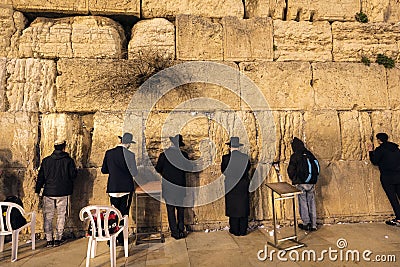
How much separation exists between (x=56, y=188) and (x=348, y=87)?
5277 mm

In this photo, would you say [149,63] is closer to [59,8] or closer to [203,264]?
[59,8]

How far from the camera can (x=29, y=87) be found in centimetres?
507

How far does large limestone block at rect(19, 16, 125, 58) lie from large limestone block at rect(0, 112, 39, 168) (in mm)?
1136

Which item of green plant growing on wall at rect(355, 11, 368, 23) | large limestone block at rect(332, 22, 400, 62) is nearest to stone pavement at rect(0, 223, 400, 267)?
large limestone block at rect(332, 22, 400, 62)

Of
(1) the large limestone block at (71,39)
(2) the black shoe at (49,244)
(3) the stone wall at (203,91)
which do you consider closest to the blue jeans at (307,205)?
(3) the stone wall at (203,91)

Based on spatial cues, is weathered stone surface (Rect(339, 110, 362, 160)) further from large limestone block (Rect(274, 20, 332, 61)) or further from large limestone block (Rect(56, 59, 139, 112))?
large limestone block (Rect(56, 59, 139, 112))

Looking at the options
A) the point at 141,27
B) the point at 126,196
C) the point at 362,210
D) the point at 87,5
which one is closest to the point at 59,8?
the point at 87,5

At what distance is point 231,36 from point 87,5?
8.88 ft

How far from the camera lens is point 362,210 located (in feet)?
17.0

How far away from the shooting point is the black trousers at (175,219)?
4.48 meters

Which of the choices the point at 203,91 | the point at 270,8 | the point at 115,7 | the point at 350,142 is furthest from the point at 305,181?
the point at 115,7

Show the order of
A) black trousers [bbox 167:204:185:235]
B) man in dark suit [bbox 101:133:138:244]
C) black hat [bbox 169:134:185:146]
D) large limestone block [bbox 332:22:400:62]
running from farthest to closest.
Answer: large limestone block [bbox 332:22:400:62] → black hat [bbox 169:134:185:146] → black trousers [bbox 167:204:185:235] → man in dark suit [bbox 101:133:138:244]

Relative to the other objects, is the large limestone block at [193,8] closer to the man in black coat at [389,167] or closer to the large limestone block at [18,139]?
the large limestone block at [18,139]

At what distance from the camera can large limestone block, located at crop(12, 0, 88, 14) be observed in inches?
209
